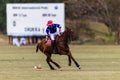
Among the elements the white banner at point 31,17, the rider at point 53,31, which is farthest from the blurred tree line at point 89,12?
the rider at point 53,31

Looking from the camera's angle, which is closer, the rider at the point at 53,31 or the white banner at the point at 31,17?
the rider at the point at 53,31

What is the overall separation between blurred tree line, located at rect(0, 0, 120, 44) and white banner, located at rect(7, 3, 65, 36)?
5.25 m

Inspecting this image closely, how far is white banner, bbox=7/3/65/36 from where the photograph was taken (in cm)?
7488

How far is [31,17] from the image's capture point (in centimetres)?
7531

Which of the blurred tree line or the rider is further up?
the rider

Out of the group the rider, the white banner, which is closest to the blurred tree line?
the white banner

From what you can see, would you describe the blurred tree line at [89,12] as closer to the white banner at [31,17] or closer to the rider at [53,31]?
the white banner at [31,17]

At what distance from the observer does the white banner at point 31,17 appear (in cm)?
7488

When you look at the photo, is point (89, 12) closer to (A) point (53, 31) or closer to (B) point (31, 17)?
(B) point (31, 17)

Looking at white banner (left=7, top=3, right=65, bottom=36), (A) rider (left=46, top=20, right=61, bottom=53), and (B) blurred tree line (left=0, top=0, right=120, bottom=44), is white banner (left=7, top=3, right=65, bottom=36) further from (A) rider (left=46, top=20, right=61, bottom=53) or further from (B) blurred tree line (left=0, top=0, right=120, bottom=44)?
(A) rider (left=46, top=20, right=61, bottom=53)

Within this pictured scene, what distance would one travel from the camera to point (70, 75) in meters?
22.8

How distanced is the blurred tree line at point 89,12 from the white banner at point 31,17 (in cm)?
525

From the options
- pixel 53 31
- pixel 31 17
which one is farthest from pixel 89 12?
pixel 53 31

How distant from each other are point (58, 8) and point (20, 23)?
5.52m
